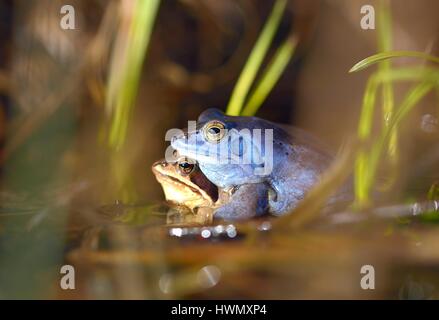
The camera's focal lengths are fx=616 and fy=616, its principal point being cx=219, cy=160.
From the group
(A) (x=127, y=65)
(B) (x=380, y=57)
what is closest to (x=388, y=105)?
(B) (x=380, y=57)

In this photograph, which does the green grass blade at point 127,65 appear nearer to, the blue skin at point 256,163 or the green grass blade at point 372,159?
the blue skin at point 256,163

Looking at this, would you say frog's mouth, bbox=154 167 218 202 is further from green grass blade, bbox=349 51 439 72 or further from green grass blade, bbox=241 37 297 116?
green grass blade, bbox=349 51 439 72

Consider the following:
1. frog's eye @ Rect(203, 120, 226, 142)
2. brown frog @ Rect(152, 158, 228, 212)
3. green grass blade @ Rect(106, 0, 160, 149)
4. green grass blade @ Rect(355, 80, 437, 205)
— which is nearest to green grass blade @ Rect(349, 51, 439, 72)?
green grass blade @ Rect(355, 80, 437, 205)

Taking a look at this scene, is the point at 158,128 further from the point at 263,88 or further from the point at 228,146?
the point at 228,146

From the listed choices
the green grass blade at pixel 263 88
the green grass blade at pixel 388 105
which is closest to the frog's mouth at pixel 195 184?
the green grass blade at pixel 263 88

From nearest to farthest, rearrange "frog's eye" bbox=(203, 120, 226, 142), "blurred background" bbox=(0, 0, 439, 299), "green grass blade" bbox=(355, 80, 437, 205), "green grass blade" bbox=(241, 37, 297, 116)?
"blurred background" bbox=(0, 0, 439, 299) → "green grass blade" bbox=(355, 80, 437, 205) → "frog's eye" bbox=(203, 120, 226, 142) → "green grass blade" bbox=(241, 37, 297, 116)

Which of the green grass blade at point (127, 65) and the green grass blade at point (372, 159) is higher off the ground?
the green grass blade at point (127, 65)

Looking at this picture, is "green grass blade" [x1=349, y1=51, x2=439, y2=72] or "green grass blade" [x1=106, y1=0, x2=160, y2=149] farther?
"green grass blade" [x1=106, y1=0, x2=160, y2=149]

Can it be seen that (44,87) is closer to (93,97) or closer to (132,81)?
(93,97)
